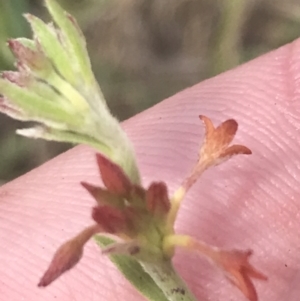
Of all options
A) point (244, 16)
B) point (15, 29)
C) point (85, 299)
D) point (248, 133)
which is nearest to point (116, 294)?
point (85, 299)

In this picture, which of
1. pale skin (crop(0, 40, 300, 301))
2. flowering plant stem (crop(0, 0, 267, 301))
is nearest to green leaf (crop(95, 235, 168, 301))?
Result: flowering plant stem (crop(0, 0, 267, 301))

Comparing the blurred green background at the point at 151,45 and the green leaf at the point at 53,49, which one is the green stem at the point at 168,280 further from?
the blurred green background at the point at 151,45

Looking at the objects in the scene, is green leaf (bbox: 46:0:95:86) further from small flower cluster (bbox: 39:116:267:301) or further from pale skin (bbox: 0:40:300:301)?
pale skin (bbox: 0:40:300:301)

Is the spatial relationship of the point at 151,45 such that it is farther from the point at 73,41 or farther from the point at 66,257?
the point at 66,257

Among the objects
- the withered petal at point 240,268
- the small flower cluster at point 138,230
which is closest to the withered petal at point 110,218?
the small flower cluster at point 138,230

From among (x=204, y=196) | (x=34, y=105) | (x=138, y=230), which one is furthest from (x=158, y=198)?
(x=204, y=196)

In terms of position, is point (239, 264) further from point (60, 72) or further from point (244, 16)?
point (244, 16)

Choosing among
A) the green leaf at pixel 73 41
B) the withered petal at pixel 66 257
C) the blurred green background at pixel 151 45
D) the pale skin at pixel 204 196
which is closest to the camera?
the withered petal at pixel 66 257
